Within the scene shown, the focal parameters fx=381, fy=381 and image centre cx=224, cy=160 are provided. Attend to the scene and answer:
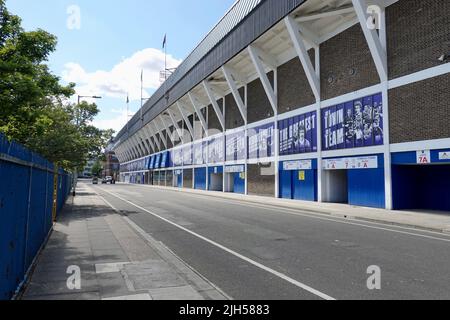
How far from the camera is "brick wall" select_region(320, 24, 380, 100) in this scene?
834 inches

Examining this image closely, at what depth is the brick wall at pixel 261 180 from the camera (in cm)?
3078

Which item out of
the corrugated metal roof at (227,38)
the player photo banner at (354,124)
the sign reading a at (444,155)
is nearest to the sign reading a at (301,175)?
the player photo banner at (354,124)

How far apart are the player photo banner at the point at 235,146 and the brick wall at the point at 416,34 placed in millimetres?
18281

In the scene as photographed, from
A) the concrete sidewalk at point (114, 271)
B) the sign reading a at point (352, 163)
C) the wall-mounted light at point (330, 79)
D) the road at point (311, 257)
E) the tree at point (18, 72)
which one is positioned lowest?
the concrete sidewalk at point (114, 271)

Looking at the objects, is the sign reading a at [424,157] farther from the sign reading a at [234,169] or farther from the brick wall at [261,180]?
the sign reading a at [234,169]

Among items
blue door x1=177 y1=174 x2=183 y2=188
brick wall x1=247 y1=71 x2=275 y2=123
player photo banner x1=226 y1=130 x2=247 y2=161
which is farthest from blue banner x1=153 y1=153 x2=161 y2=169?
brick wall x1=247 y1=71 x2=275 y2=123

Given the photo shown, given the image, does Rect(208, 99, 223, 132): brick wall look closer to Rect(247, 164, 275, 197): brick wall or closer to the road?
Rect(247, 164, 275, 197): brick wall

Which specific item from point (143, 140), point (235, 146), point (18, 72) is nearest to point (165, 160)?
point (143, 140)

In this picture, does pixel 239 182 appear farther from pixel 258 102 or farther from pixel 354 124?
pixel 354 124

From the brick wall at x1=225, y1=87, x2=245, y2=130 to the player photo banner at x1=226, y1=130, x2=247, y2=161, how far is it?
1.08 meters

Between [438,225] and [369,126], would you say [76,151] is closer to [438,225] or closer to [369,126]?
[369,126]

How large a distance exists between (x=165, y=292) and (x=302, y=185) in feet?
73.0

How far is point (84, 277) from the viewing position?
6.42 metres

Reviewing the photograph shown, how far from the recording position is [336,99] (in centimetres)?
2328
